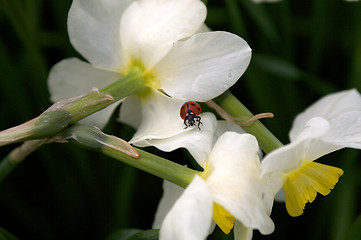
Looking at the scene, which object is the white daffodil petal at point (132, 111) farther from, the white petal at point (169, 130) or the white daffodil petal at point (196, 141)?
the white daffodil petal at point (196, 141)

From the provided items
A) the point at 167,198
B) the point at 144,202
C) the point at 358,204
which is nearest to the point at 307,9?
the point at 358,204

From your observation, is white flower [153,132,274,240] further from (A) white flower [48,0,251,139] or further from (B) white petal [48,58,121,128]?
(B) white petal [48,58,121,128]

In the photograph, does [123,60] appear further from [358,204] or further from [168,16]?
[358,204]

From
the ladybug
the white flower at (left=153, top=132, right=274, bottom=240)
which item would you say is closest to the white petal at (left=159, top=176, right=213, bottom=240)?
the white flower at (left=153, top=132, right=274, bottom=240)

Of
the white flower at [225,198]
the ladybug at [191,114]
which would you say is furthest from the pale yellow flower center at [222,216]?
the ladybug at [191,114]

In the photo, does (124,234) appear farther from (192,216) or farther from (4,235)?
(192,216)
